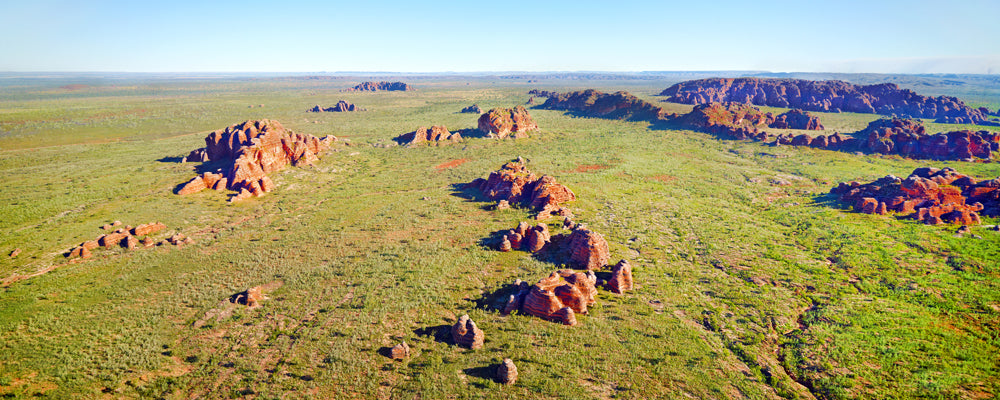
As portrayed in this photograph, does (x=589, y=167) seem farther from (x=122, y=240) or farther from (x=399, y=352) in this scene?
(x=122, y=240)

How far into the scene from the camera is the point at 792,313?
26422mm

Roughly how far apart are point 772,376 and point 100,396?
114ft

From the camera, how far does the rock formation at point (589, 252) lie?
31828 millimetres

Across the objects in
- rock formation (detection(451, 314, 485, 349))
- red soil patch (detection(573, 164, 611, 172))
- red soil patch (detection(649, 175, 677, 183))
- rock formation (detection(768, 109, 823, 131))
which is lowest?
rock formation (detection(451, 314, 485, 349))

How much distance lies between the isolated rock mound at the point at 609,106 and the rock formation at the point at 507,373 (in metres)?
117

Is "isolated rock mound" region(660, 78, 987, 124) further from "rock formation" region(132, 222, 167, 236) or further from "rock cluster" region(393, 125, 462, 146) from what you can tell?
"rock formation" region(132, 222, 167, 236)

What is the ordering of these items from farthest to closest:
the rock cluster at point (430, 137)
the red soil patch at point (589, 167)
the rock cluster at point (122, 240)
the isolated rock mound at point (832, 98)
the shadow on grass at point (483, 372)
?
the isolated rock mound at point (832, 98)
the rock cluster at point (430, 137)
the red soil patch at point (589, 167)
the rock cluster at point (122, 240)
the shadow on grass at point (483, 372)

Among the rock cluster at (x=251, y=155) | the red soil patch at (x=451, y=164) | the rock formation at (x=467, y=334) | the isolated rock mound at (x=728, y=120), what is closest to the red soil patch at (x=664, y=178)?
the red soil patch at (x=451, y=164)

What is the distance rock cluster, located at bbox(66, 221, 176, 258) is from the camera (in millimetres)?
33406

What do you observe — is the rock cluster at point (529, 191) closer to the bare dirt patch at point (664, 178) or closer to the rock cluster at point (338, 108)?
the bare dirt patch at point (664, 178)

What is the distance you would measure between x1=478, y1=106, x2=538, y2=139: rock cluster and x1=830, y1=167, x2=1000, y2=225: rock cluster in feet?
214

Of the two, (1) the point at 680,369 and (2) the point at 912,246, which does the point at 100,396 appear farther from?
(2) the point at 912,246

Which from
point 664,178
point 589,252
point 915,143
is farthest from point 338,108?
point 915,143

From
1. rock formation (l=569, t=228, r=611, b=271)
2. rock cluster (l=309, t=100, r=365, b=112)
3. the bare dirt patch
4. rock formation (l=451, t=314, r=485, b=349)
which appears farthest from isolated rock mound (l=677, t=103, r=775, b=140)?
rock cluster (l=309, t=100, r=365, b=112)
